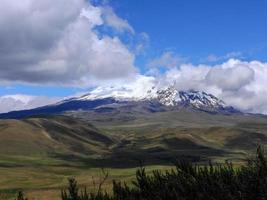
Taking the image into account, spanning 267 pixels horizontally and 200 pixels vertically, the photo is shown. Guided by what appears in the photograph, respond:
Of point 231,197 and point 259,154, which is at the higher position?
point 259,154

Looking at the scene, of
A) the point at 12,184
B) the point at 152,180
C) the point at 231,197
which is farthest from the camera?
the point at 12,184

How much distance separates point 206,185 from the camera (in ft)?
90.8

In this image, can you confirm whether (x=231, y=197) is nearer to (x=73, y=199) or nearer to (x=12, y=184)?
(x=73, y=199)

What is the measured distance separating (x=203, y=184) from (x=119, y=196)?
7.16 metres

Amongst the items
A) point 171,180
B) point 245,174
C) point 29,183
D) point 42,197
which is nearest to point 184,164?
point 171,180

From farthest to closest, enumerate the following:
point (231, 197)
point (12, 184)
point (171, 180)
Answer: point (12, 184) → point (171, 180) → point (231, 197)

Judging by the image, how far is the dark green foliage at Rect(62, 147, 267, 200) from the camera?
2531 cm

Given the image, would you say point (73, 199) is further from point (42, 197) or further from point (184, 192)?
point (42, 197)

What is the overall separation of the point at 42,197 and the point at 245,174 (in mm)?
78601

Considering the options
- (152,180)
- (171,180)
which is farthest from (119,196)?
(171,180)

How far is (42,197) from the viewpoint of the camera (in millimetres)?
101750

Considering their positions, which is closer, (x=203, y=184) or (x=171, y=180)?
(x=203, y=184)

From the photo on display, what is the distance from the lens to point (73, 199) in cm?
3409

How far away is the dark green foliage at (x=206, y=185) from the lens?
83.0 ft
